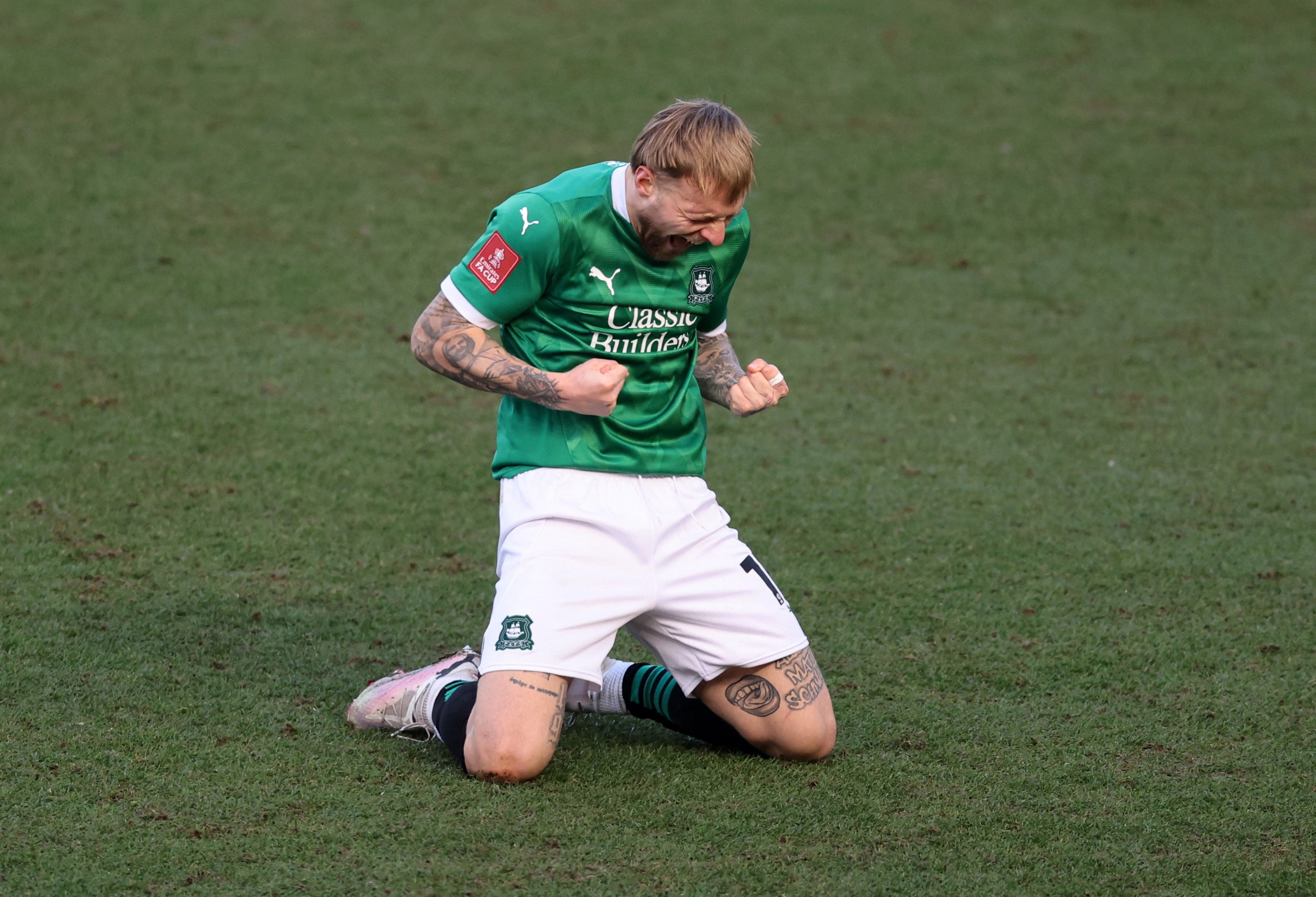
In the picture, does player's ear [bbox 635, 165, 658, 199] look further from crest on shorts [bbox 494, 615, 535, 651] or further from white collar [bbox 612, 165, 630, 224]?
crest on shorts [bbox 494, 615, 535, 651]

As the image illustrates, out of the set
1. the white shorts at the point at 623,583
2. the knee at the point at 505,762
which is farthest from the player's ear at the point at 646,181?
the knee at the point at 505,762

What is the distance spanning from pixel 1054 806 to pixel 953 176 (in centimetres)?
597

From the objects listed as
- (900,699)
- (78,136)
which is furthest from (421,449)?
(78,136)

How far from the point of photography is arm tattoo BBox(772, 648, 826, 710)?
298 centimetres

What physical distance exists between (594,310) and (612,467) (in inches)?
13.2

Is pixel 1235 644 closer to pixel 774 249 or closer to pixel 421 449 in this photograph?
pixel 421 449

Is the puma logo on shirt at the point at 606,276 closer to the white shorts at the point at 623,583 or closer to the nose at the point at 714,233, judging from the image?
the nose at the point at 714,233

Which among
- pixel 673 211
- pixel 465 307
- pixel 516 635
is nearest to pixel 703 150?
pixel 673 211

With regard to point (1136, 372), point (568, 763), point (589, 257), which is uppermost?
point (589, 257)

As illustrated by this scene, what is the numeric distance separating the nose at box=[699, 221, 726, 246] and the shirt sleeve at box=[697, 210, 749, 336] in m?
0.14

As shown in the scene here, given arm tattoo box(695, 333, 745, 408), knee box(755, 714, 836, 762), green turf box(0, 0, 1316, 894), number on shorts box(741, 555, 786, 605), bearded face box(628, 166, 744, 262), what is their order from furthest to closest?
arm tattoo box(695, 333, 745, 408)
number on shorts box(741, 555, 786, 605)
knee box(755, 714, 836, 762)
bearded face box(628, 166, 744, 262)
green turf box(0, 0, 1316, 894)

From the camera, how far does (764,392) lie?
3.02 m

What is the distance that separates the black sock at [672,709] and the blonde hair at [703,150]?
110cm

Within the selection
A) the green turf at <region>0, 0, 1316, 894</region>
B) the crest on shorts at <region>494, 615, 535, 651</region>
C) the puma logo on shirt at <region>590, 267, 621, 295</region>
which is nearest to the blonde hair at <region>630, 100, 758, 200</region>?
the puma logo on shirt at <region>590, 267, 621, 295</region>
